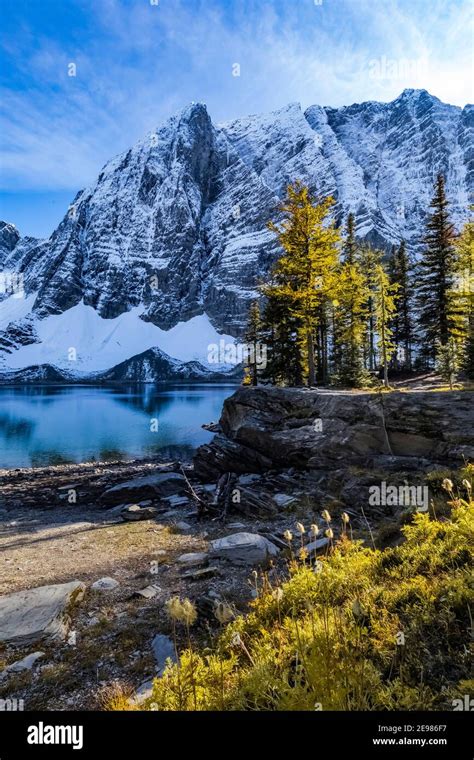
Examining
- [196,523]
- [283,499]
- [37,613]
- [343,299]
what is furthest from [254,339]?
[37,613]

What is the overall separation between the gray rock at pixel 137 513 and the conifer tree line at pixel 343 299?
10776mm

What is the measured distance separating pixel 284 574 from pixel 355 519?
3.91m

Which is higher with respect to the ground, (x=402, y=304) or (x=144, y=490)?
(x=402, y=304)

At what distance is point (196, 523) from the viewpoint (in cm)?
1261

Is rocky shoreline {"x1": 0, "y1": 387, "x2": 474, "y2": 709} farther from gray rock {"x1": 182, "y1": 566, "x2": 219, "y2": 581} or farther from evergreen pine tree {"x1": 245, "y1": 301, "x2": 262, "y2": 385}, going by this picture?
evergreen pine tree {"x1": 245, "y1": 301, "x2": 262, "y2": 385}

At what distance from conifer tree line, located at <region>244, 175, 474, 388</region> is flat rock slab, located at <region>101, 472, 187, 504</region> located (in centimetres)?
905

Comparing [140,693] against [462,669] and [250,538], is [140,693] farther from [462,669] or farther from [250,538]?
[250,538]

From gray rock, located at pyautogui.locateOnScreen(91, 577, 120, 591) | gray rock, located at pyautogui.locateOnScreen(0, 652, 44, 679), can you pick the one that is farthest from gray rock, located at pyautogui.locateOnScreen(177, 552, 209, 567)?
gray rock, located at pyautogui.locateOnScreen(0, 652, 44, 679)

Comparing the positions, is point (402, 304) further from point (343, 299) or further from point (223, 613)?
point (223, 613)

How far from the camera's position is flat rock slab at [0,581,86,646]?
19.1 feet

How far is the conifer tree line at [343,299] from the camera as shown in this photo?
19.6 m

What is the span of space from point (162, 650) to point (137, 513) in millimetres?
9328

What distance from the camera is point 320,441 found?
1409 centimetres
